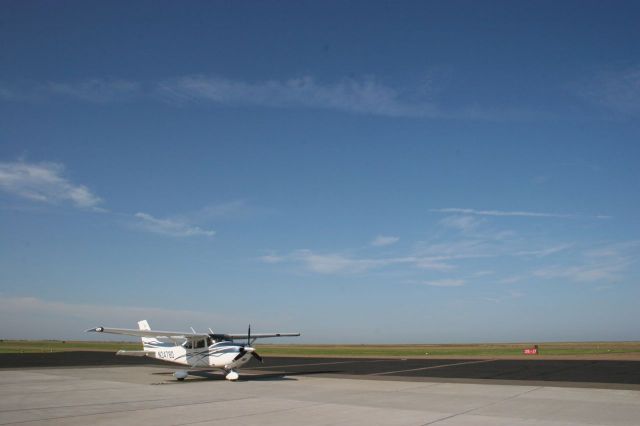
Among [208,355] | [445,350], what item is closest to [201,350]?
[208,355]

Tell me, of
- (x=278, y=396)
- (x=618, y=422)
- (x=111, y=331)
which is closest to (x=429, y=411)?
(x=618, y=422)

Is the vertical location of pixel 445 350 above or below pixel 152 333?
below

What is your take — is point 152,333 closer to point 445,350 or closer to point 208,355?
point 208,355

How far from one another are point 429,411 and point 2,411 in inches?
516

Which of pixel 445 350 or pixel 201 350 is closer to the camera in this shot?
pixel 201 350

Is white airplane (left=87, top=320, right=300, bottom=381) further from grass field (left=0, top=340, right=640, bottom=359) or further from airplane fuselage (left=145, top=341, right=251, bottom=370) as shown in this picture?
grass field (left=0, top=340, right=640, bottom=359)

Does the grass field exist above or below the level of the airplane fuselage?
below

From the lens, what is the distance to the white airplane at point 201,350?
2483cm

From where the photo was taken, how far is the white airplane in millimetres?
24828

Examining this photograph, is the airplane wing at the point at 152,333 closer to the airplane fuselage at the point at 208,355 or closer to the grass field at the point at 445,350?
the airplane fuselage at the point at 208,355

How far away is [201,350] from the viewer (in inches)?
1036

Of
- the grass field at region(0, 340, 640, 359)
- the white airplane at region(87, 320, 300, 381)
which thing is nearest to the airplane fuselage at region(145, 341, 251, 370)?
the white airplane at region(87, 320, 300, 381)

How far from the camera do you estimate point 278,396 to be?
17766mm

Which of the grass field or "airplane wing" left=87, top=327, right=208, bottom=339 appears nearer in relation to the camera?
"airplane wing" left=87, top=327, right=208, bottom=339
